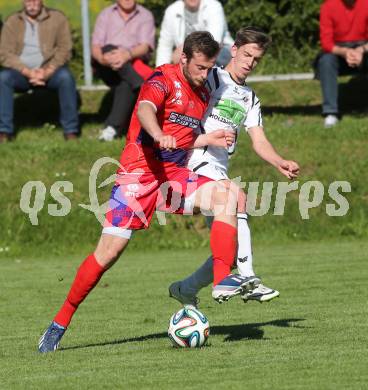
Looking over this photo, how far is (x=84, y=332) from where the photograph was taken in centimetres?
830

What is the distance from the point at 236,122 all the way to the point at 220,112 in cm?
16

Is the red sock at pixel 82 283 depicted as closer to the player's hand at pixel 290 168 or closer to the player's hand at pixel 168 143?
the player's hand at pixel 168 143

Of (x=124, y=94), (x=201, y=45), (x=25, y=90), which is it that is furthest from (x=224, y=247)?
(x=25, y=90)

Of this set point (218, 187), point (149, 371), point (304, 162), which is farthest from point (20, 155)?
point (149, 371)

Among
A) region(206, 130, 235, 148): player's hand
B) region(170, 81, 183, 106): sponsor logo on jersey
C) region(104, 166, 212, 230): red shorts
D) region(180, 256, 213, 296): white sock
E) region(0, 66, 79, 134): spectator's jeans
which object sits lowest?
region(0, 66, 79, 134): spectator's jeans

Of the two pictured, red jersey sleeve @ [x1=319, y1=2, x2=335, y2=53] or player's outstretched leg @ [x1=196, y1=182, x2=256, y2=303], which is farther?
red jersey sleeve @ [x1=319, y1=2, x2=335, y2=53]

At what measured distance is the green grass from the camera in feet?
20.0

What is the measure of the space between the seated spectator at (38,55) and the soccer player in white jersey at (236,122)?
7.03 m

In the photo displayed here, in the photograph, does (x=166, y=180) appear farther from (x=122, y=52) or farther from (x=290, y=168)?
(x=122, y=52)

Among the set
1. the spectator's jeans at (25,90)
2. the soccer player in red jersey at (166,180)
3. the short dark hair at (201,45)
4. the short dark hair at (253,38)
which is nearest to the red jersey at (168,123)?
the soccer player in red jersey at (166,180)

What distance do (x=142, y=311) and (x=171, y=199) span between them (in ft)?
6.36

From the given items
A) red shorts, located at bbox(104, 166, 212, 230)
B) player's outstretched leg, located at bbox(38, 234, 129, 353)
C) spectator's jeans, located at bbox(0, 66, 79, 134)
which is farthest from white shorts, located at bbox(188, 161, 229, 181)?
spectator's jeans, located at bbox(0, 66, 79, 134)

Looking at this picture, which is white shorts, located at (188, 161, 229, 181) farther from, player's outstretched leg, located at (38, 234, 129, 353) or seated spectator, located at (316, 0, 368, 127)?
seated spectator, located at (316, 0, 368, 127)

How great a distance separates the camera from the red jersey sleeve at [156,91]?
7.30 m
